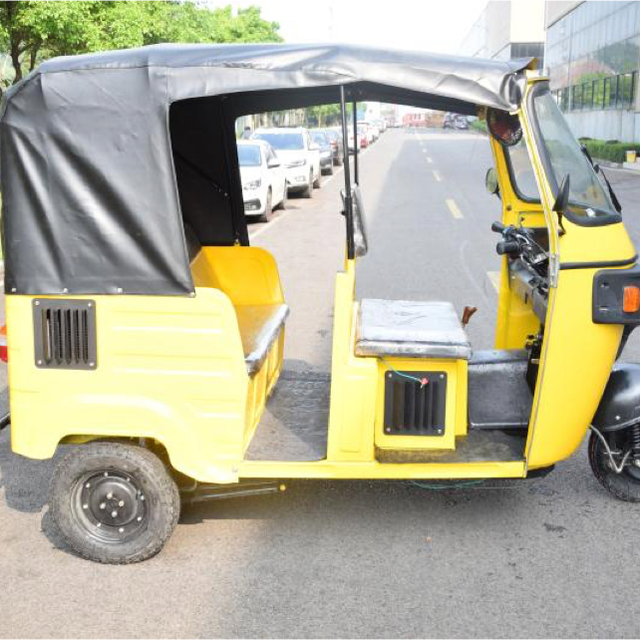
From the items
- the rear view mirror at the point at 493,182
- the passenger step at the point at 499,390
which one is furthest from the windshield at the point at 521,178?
the passenger step at the point at 499,390

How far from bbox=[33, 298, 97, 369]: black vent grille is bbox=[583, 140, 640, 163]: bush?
3269 centimetres

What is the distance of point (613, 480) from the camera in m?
4.96

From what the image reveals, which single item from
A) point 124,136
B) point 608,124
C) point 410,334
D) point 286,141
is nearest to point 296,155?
point 286,141

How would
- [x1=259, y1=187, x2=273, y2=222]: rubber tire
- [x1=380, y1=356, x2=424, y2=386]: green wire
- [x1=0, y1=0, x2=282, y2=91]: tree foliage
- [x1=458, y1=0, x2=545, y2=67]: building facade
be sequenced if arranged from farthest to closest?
[x1=458, y1=0, x2=545, y2=67]: building facade < [x1=0, y1=0, x2=282, y2=91]: tree foliage < [x1=259, y1=187, x2=273, y2=222]: rubber tire < [x1=380, y1=356, x2=424, y2=386]: green wire

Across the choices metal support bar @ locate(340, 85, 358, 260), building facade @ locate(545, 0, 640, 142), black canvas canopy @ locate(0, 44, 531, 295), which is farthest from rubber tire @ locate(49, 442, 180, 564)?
building facade @ locate(545, 0, 640, 142)

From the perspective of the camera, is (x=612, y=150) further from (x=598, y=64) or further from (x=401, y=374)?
(x=401, y=374)

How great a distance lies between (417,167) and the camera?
1289 inches

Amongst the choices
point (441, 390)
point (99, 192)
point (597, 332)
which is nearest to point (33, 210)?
point (99, 192)

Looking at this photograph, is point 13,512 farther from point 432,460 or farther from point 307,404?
point 432,460

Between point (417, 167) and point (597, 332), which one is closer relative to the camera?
point (597, 332)

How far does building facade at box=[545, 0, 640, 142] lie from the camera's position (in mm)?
42328

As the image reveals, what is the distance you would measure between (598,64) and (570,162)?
49141 millimetres

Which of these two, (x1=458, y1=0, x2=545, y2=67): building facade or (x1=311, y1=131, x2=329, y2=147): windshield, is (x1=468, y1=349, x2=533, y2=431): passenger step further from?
Answer: (x1=458, y1=0, x2=545, y2=67): building facade

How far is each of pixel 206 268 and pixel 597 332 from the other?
269 cm
